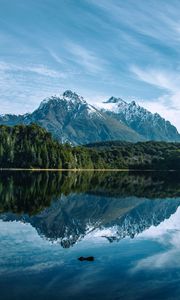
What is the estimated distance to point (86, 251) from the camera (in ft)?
125

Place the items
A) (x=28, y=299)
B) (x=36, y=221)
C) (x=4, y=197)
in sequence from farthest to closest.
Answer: (x=4, y=197) < (x=36, y=221) < (x=28, y=299)

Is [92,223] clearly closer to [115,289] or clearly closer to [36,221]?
[36,221]

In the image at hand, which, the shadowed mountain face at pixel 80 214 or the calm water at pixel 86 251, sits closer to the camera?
the calm water at pixel 86 251

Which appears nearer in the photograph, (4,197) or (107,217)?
(107,217)

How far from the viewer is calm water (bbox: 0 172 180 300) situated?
26750 millimetres

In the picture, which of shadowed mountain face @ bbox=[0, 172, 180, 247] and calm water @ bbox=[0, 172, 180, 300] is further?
shadowed mountain face @ bbox=[0, 172, 180, 247]

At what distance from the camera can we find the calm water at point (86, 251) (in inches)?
1053

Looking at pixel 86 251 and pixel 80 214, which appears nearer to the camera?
pixel 86 251

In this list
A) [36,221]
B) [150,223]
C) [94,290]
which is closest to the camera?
[94,290]

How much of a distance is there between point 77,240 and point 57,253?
7.07m

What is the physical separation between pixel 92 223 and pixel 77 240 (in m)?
12.3

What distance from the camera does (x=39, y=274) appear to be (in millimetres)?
29156

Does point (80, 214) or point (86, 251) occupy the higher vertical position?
point (80, 214)

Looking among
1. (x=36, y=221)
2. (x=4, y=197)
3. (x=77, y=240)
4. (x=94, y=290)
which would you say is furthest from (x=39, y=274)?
(x=4, y=197)
